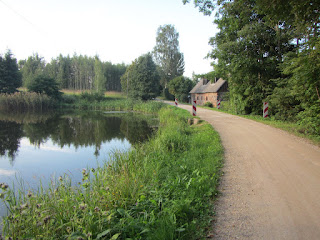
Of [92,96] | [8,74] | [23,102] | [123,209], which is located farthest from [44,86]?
[123,209]

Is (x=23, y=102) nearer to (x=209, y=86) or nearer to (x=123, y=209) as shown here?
(x=209, y=86)

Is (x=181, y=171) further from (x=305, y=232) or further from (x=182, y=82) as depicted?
(x=182, y=82)

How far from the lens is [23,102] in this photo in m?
32.0

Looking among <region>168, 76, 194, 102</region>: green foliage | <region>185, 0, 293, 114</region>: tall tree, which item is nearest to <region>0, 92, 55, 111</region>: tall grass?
<region>168, 76, 194, 102</region>: green foliage

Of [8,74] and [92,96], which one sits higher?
[8,74]

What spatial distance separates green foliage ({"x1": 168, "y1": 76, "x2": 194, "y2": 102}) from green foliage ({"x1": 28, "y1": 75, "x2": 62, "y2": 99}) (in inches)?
903

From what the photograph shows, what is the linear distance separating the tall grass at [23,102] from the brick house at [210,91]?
26155 mm

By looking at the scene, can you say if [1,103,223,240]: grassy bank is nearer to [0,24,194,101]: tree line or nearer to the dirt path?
the dirt path

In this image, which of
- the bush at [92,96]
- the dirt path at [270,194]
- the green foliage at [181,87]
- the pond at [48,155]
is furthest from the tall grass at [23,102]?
the dirt path at [270,194]

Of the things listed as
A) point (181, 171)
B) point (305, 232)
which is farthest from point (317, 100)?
point (305, 232)

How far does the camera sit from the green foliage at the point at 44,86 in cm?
3750

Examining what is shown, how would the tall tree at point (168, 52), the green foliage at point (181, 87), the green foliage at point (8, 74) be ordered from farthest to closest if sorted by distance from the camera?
the tall tree at point (168, 52)
the green foliage at point (181, 87)
the green foliage at point (8, 74)

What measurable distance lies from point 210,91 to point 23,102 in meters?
28.4

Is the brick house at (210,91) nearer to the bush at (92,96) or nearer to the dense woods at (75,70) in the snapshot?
the bush at (92,96)
